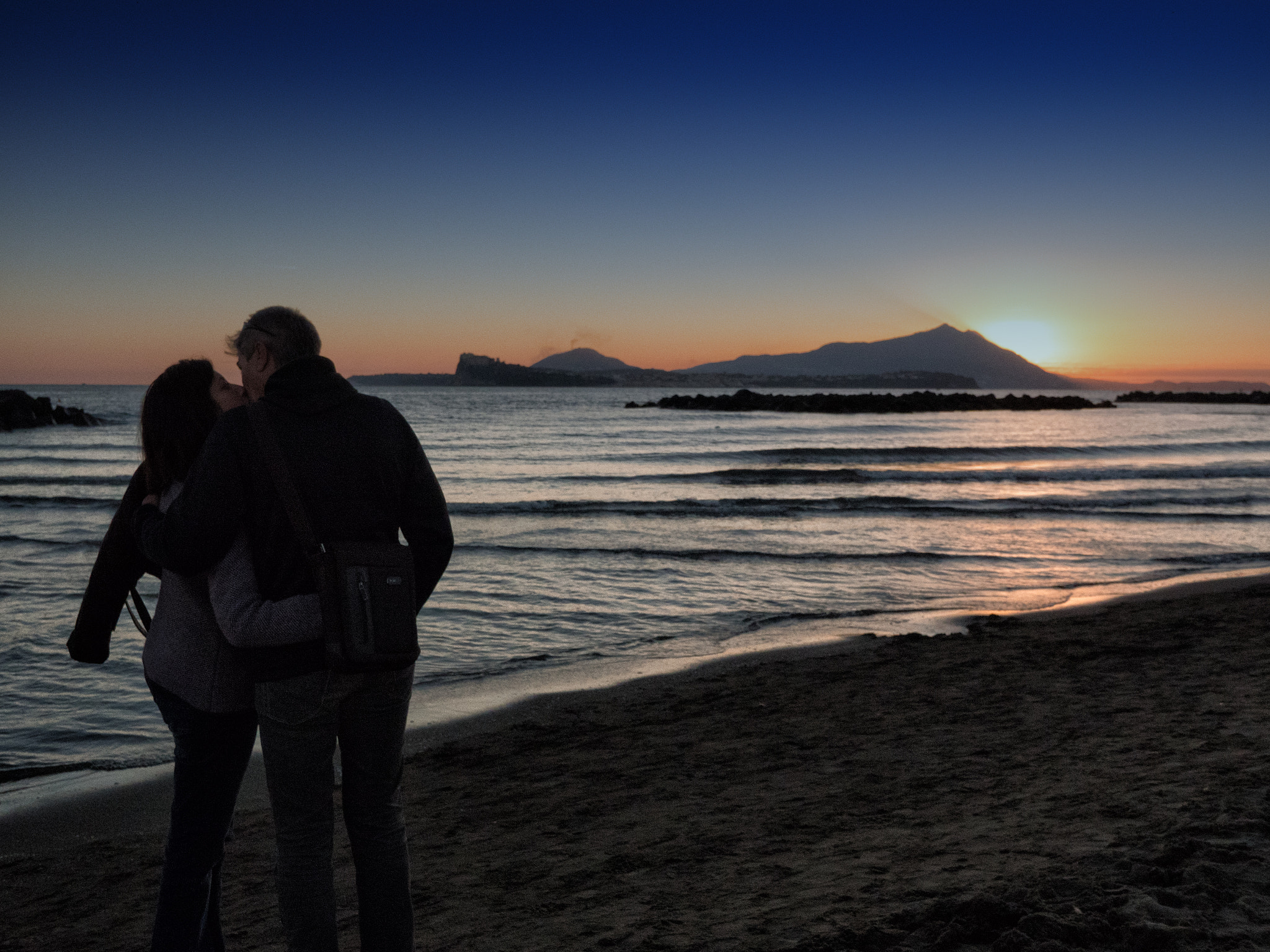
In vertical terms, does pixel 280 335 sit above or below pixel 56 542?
above

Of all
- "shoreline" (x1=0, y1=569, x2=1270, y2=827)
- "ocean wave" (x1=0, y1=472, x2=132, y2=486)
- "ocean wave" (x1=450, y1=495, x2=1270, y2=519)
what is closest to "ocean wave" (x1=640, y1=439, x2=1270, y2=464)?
"ocean wave" (x1=450, y1=495, x2=1270, y2=519)

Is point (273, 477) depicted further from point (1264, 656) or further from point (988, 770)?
point (1264, 656)

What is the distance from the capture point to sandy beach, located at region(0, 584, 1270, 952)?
2619mm

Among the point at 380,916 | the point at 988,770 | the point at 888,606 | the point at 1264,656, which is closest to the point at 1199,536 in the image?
the point at 888,606

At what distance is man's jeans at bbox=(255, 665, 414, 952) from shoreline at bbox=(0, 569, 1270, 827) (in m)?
2.48

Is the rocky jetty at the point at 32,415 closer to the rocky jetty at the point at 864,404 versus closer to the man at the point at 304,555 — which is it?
the rocky jetty at the point at 864,404

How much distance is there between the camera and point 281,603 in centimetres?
221

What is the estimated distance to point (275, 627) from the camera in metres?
2.19

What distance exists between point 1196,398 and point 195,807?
12898 centimetres

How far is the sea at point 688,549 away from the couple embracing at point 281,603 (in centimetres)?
338

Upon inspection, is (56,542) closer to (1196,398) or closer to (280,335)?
(280,335)

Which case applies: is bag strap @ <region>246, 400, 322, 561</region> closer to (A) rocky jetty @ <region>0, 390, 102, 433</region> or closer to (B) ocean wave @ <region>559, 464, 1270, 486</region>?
(B) ocean wave @ <region>559, 464, 1270, 486</region>

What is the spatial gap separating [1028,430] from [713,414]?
978 inches

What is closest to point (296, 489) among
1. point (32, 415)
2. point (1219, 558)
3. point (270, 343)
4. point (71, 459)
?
point (270, 343)
